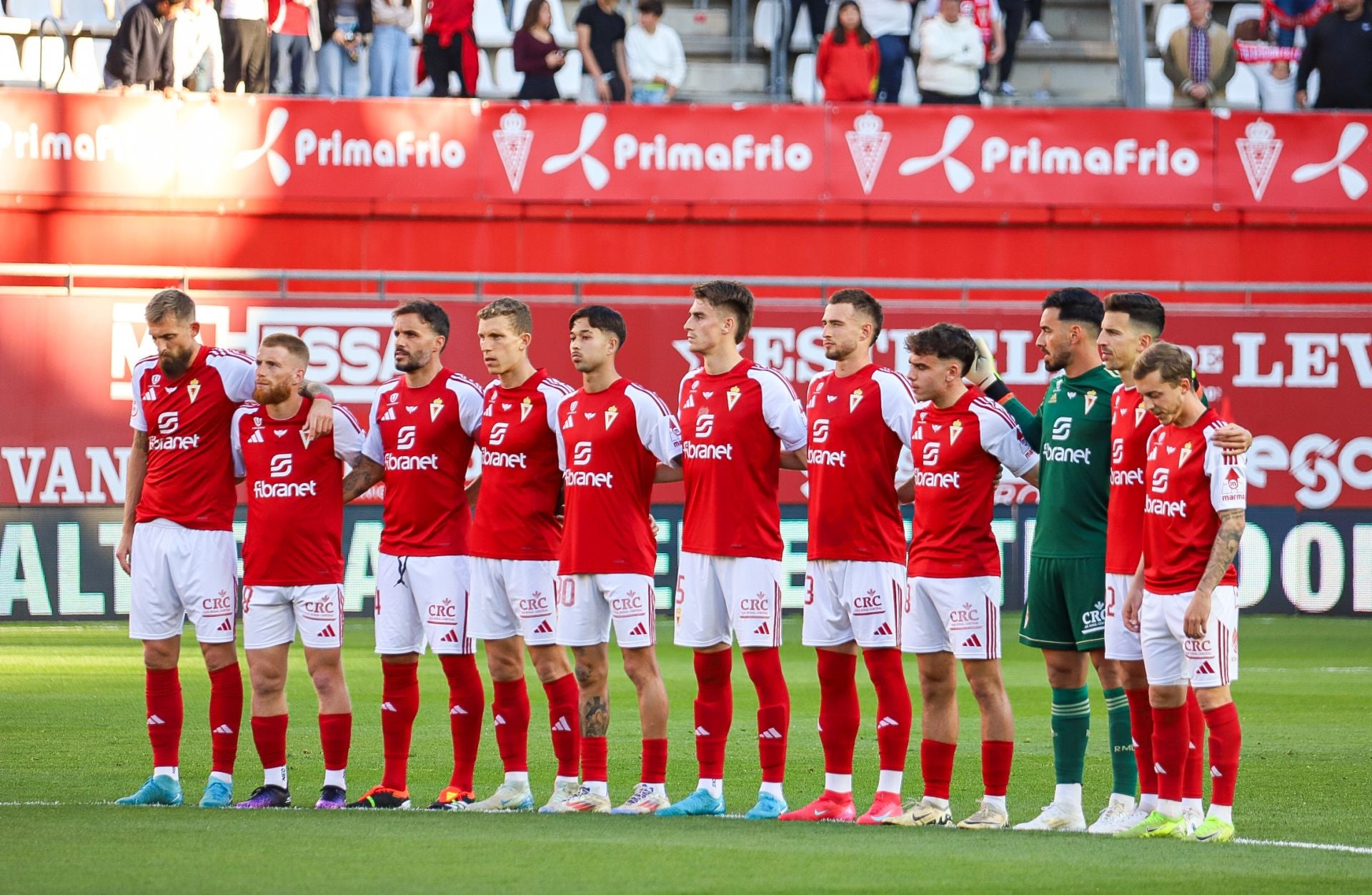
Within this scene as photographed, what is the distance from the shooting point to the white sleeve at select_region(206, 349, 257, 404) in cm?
927

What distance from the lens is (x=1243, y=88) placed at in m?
24.7

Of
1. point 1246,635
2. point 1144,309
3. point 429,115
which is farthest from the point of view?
point 429,115

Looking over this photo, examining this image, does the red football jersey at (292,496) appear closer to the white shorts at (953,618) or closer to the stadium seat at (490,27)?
the white shorts at (953,618)

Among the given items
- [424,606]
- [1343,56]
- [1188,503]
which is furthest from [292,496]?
[1343,56]

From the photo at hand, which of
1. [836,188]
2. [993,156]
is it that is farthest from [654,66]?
[993,156]

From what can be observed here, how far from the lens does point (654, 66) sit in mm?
22234

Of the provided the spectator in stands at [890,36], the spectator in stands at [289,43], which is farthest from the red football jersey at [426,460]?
the spectator in stands at [890,36]

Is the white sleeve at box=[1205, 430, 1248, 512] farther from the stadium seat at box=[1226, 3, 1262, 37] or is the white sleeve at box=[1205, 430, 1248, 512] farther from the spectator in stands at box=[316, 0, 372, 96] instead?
the stadium seat at box=[1226, 3, 1262, 37]

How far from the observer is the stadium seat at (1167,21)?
24750 millimetres

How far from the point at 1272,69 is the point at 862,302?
633 inches

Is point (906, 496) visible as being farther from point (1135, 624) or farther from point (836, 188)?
point (836, 188)

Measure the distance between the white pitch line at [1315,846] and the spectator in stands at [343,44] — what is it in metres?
16.0

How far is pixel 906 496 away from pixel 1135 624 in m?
1.32

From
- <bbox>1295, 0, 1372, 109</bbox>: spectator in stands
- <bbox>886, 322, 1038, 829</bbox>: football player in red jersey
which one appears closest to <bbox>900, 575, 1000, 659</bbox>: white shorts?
<bbox>886, 322, 1038, 829</bbox>: football player in red jersey
